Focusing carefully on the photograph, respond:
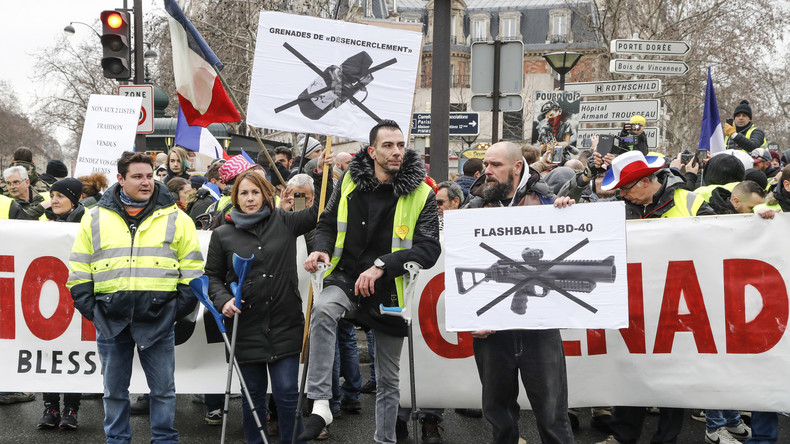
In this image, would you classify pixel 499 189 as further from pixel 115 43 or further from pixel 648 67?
pixel 648 67

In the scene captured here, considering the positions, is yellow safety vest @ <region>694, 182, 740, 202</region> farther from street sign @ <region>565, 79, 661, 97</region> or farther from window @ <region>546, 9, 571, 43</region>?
window @ <region>546, 9, 571, 43</region>

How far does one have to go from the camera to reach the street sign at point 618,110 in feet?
44.7

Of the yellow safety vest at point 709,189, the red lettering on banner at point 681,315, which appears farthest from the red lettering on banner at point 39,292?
the yellow safety vest at point 709,189

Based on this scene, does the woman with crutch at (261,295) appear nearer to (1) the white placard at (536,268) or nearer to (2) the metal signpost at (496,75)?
(1) the white placard at (536,268)

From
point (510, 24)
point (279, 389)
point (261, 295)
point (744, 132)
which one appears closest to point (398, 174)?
point (261, 295)

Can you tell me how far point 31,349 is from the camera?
A: 6895 mm

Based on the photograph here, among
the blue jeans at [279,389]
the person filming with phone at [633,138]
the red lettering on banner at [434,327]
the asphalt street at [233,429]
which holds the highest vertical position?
the person filming with phone at [633,138]

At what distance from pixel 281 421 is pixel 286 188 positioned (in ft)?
5.79

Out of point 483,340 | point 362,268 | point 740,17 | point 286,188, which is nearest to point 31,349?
point 286,188

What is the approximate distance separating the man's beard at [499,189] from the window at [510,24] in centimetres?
7201

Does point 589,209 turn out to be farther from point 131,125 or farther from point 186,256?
point 131,125

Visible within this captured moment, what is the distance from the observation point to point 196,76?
688cm

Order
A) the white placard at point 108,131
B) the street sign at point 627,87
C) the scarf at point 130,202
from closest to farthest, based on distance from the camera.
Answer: the scarf at point 130,202, the white placard at point 108,131, the street sign at point 627,87

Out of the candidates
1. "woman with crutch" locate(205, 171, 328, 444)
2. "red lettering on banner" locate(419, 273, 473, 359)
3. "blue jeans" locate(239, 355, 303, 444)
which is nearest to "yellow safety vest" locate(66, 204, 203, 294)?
"woman with crutch" locate(205, 171, 328, 444)
